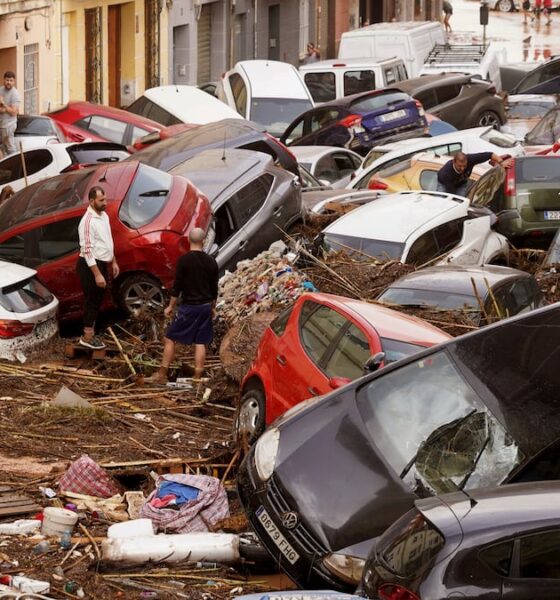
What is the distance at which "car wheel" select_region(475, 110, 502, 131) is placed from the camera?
30.7m

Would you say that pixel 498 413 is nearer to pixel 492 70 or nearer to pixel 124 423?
pixel 124 423

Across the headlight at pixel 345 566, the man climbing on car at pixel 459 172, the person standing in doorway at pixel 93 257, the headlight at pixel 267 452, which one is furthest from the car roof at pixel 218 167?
the headlight at pixel 345 566

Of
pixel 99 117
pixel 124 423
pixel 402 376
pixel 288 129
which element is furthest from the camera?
pixel 288 129

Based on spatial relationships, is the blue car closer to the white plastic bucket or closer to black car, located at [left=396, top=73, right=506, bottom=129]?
black car, located at [left=396, top=73, right=506, bottom=129]

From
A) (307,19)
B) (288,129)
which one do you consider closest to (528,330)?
(288,129)

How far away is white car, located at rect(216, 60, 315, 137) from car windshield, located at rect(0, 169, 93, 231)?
1202 cm

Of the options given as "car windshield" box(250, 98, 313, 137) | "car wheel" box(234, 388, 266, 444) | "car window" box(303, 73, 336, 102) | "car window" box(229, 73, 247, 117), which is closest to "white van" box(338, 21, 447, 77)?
"car window" box(303, 73, 336, 102)

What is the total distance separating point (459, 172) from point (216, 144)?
126 inches

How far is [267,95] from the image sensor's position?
1186 inches

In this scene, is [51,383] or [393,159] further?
[393,159]

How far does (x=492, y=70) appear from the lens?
3647cm

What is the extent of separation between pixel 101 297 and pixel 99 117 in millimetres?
9979

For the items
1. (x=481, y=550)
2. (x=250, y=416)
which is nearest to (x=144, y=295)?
(x=250, y=416)

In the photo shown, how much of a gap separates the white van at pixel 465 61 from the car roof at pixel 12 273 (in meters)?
19.4
